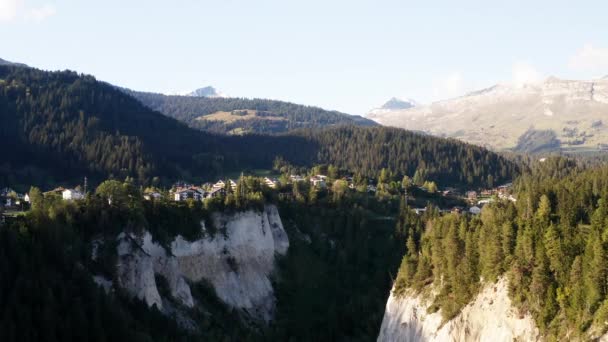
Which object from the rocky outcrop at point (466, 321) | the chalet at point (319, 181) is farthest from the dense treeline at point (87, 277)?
the chalet at point (319, 181)

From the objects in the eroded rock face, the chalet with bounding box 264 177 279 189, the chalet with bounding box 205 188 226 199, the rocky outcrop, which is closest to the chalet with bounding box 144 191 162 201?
the eroded rock face

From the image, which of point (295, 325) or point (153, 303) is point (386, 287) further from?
point (153, 303)

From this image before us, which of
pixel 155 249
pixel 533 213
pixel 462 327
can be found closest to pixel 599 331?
pixel 462 327

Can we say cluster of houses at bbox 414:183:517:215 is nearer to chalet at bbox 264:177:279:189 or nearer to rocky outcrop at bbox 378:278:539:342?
chalet at bbox 264:177:279:189

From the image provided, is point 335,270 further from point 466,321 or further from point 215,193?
point 466,321

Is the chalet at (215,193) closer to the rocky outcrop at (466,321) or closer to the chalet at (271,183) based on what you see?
the chalet at (271,183)

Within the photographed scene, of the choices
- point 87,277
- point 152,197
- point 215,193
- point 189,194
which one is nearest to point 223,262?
point 152,197
